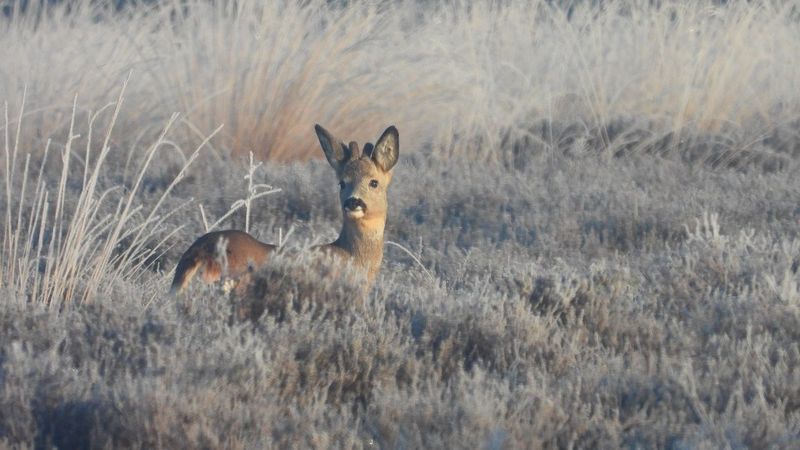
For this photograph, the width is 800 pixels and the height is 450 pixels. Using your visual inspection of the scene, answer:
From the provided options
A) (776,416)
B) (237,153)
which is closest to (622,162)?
(237,153)

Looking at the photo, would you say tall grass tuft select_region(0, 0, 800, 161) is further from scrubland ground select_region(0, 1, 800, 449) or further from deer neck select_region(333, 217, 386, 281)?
deer neck select_region(333, 217, 386, 281)

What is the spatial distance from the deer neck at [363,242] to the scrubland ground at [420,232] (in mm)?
207

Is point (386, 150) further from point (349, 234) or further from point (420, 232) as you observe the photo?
point (420, 232)

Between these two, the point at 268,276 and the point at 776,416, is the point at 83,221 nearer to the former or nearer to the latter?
the point at 268,276

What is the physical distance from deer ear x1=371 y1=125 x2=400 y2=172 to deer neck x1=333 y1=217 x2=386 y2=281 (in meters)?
0.29

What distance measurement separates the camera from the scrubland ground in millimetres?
3883

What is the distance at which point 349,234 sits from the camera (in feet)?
18.3

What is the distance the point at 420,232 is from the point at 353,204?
232 cm

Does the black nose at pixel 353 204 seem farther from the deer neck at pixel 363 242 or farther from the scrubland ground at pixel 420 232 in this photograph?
the scrubland ground at pixel 420 232

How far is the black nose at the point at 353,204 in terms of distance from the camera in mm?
5430

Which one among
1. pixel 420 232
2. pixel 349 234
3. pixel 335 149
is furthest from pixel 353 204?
pixel 420 232

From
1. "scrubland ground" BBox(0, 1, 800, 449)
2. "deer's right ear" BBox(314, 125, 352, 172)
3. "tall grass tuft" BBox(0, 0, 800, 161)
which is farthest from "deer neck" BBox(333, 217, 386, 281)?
"tall grass tuft" BBox(0, 0, 800, 161)

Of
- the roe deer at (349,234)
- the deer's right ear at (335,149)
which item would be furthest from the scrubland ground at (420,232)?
the deer's right ear at (335,149)

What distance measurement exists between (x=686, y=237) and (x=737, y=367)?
10.3 feet
